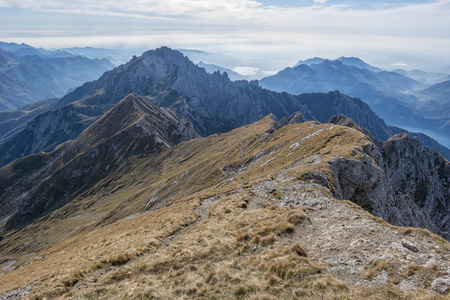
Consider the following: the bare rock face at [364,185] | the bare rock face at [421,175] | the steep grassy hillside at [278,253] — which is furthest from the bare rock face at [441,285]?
the bare rock face at [421,175]

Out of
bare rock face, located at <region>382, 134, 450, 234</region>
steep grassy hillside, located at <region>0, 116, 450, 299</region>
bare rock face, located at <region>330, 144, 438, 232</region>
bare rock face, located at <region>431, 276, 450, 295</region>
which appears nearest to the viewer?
bare rock face, located at <region>431, 276, 450, 295</region>

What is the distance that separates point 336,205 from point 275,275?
14.8 m

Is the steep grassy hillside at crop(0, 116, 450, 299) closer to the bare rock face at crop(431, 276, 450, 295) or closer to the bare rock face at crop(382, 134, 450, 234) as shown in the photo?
the bare rock face at crop(431, 276, 450, 295)

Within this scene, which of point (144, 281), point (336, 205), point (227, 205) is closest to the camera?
point (144, 281)

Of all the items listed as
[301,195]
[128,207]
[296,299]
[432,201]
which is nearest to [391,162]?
[432,201]

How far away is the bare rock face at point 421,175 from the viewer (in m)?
124

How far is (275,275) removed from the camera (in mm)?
15680

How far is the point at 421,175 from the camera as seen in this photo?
130m

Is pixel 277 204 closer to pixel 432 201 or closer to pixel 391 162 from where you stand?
pixel 391 162

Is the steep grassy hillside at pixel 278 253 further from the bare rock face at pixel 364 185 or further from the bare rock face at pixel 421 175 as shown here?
the bare rock face at pixel 421 175

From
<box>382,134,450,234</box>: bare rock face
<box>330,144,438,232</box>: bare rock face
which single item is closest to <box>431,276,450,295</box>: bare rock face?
<box>330,144,438,232</box>: bare rock face

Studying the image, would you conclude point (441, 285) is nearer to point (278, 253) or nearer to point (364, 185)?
point (278, 253)

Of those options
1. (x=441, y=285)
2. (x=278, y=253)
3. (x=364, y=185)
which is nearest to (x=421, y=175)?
(x=364, y=185)

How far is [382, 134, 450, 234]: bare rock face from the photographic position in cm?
12357
